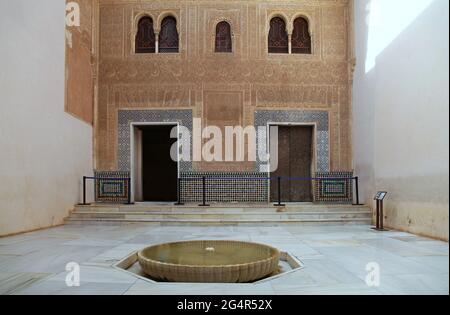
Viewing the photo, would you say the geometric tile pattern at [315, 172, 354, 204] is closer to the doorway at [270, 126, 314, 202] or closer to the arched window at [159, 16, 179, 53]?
the doorway at [270, 126, 314, 202]

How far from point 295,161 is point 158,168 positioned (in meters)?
2.80

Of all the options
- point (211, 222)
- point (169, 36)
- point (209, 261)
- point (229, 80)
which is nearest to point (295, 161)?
point (229, 80)

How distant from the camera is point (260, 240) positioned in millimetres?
4070

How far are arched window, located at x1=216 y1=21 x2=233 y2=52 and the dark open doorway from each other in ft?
6.57

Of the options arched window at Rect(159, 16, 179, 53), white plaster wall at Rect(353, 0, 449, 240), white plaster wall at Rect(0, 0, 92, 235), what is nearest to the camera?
white plaster wall at Rect(353, 0, 449, 240)

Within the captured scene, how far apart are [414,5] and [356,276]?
305cm

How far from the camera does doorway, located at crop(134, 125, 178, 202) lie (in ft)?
25.8

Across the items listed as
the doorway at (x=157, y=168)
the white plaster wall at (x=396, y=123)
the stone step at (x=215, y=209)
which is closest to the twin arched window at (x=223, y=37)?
the white plaster wall at (x=396, y=123)

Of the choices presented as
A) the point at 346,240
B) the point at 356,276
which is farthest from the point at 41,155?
the point at 356,276

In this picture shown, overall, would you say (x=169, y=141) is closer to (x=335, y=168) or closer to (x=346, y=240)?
(x=335, y=168)

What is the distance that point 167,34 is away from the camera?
7109mm

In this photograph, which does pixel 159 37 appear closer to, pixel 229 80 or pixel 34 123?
pixel 229 80

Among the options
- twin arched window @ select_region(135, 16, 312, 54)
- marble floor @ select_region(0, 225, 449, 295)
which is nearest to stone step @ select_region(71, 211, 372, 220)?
marble floor @ select_region(0, 225, 449, 295)
